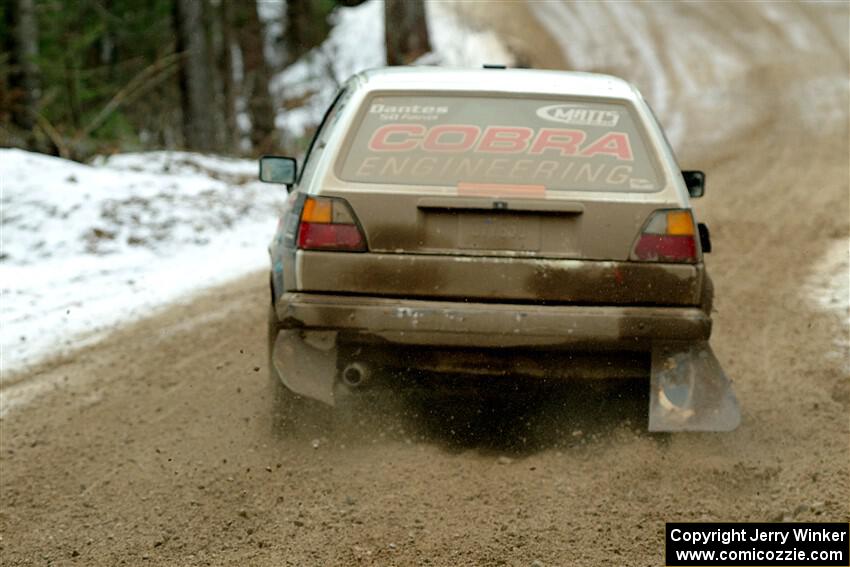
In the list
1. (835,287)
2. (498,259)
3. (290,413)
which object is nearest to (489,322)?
(498,259)

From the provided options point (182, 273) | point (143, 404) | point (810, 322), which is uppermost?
point (143, 404)

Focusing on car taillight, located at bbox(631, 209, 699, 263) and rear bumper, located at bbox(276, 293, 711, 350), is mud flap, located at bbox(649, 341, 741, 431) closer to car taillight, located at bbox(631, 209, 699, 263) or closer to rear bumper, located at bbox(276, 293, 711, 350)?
rear bumper, located at bbox(276, 293, 711, 350)

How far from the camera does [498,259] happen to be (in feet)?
15.4

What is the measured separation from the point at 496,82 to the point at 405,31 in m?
16.7

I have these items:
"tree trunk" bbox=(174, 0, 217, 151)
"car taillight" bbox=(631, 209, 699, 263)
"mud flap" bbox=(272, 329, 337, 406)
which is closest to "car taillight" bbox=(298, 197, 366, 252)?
"mud flap" bbox=(272, 329, 337, 406)

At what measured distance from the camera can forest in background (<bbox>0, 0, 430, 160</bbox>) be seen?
1328cm

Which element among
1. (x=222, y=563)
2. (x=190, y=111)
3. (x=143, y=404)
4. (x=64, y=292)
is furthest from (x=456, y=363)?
(x=190, y=111)

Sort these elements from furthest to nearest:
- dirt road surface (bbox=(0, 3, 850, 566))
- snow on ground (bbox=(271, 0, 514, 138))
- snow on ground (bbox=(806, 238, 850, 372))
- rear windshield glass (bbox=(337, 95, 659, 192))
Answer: snow on ground (bbox=(271, 0, 514, 138)) < snow on ground (bbox=(806, 238, 850, 372)) < rear windshield glass (bbox=(337, 95, 659, 192)) < dirt road surface (bbox=(0, 3, 850, 566))

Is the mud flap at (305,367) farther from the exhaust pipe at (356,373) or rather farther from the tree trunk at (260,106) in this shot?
the tree trunk at (260,106)

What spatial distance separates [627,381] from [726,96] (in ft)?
53.6

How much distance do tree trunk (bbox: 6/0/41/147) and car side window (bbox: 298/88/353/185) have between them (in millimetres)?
8406

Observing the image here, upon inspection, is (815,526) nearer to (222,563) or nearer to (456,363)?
(456,363)

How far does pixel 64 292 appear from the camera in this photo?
8.45 m

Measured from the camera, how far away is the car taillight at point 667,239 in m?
4.73
